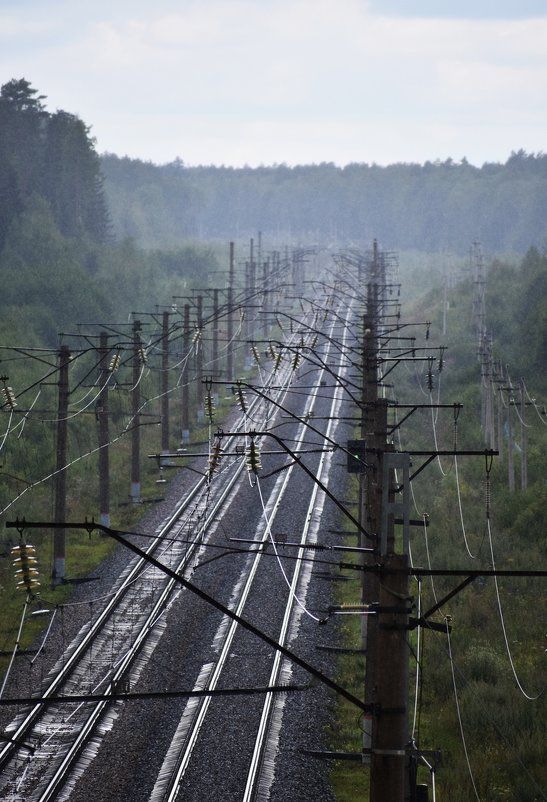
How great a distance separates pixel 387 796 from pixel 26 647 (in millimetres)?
12443

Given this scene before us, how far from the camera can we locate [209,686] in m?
17.4

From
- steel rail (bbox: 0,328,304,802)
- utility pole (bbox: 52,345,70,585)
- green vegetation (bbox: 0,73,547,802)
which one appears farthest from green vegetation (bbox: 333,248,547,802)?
utility pole (bbox: 52,345,70,585)

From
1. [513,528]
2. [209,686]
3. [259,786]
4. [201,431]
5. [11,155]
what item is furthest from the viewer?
[11,155]

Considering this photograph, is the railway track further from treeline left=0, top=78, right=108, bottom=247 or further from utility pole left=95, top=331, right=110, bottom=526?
treeline left=0, top=78, right=108, bottom=247

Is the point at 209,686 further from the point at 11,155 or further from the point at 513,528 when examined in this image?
the point at 11,155

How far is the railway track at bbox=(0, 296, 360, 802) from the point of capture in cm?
1430

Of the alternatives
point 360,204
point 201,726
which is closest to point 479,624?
point 201,726

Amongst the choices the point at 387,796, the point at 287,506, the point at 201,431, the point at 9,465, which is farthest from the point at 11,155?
the point at 387,796

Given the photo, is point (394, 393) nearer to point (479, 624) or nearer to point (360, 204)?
point (479, 624)

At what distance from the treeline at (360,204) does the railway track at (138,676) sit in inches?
4803

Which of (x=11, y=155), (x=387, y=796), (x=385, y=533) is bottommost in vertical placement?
(x=387, y=796)

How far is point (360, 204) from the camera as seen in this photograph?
184 meters

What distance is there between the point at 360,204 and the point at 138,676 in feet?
562

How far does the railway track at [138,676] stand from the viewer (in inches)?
563
